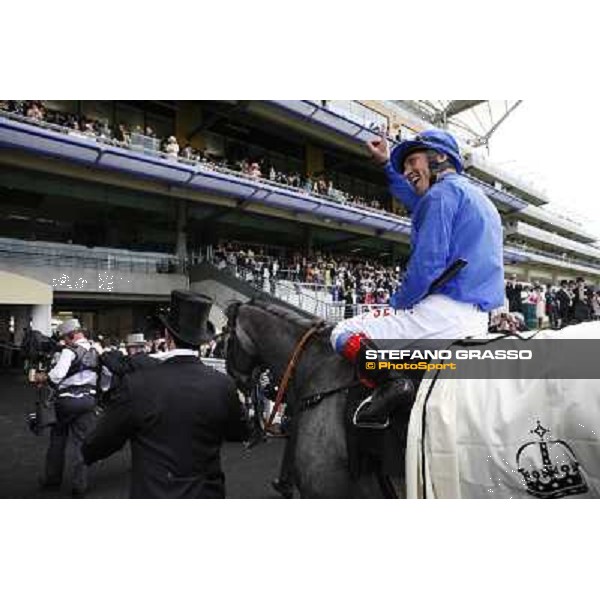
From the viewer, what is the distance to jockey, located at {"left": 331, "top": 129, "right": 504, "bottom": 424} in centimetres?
221

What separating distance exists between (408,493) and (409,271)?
0.99 m

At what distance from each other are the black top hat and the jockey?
2.19ft

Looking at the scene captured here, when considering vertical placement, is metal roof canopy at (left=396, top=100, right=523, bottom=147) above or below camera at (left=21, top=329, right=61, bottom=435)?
above

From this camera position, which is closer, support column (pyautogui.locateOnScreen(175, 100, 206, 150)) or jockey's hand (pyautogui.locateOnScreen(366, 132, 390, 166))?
jockey's hand (pyautogui.locateOnScreen(366, 132, 390, 166))

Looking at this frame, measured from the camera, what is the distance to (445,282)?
7.47ft

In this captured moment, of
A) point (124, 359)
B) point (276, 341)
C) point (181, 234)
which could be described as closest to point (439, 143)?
point (276, 341)

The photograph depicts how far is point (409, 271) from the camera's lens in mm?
2301

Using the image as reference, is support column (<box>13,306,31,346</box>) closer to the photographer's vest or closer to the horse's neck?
the photographer's vest

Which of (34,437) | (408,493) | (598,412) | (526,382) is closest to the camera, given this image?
(598,412)

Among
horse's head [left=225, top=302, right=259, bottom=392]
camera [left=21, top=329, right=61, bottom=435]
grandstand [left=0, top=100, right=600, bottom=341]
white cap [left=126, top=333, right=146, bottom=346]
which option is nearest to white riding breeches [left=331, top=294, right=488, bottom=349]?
horse's head [left=225, top=302, right=259, bottom=392]

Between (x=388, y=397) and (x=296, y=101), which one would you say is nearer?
(x=388, y=397)

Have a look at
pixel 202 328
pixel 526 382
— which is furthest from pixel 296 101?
pixel 526 382

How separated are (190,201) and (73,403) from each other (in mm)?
4054
